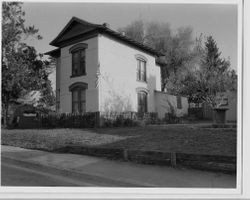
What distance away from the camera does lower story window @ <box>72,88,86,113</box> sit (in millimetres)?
16328

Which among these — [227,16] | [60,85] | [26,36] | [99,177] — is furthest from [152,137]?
[26,36]

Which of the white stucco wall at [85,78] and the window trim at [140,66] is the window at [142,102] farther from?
the white stucco wall at [85,78]

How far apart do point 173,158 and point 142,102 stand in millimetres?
11553

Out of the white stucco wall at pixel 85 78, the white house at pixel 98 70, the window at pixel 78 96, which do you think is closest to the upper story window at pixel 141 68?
the white house at pixel 98 70

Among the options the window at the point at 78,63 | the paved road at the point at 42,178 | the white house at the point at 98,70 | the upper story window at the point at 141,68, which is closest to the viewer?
the paved road at the point at 42,178

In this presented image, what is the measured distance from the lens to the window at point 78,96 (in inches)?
642

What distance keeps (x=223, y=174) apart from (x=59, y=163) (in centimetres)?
387

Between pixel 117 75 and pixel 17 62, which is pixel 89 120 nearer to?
pixel 117 75

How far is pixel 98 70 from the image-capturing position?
1565 cm

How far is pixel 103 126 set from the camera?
1507cm

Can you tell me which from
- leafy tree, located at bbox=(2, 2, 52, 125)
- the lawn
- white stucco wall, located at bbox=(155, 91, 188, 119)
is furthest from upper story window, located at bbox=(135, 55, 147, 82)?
the lawn

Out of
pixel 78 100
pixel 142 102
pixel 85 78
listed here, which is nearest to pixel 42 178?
pixel 85 78

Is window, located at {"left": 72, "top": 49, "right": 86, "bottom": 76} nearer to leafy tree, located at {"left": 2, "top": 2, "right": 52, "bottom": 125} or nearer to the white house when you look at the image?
the white house

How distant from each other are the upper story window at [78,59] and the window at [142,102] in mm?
3693
